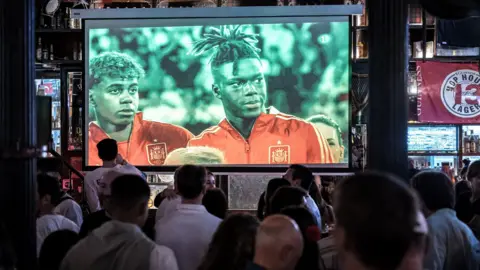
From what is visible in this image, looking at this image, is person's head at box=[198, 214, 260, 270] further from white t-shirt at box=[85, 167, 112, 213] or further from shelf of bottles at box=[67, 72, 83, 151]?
shelf of bottles at box=[67, 72, 83, 151]

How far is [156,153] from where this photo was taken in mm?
8555

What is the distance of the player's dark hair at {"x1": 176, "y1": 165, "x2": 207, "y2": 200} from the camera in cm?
383

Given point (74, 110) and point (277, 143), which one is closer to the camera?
point (277, 143)

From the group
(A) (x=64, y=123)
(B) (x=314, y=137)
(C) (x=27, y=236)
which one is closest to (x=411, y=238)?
(C) (x=27, y=236)

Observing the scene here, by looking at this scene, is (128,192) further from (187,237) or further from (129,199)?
(187,237)

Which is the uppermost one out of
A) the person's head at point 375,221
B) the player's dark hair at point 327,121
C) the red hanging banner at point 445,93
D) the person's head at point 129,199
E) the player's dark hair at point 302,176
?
the red hanging banner at point 445,93

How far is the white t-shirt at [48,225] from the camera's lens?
4.06 m

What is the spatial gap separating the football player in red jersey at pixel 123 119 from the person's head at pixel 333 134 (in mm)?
1654

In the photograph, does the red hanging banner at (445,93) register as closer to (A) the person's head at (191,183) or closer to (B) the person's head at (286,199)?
(B) the person's head at (286,199)

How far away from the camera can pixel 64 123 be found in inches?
372

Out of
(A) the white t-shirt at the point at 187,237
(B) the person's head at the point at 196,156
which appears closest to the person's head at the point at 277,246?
(A) the white t-shirt at the point at 187,237

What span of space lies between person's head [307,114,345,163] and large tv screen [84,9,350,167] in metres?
0.01

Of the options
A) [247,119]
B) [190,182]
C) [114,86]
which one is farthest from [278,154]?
[190,182]

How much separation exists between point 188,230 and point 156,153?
4967 mm
